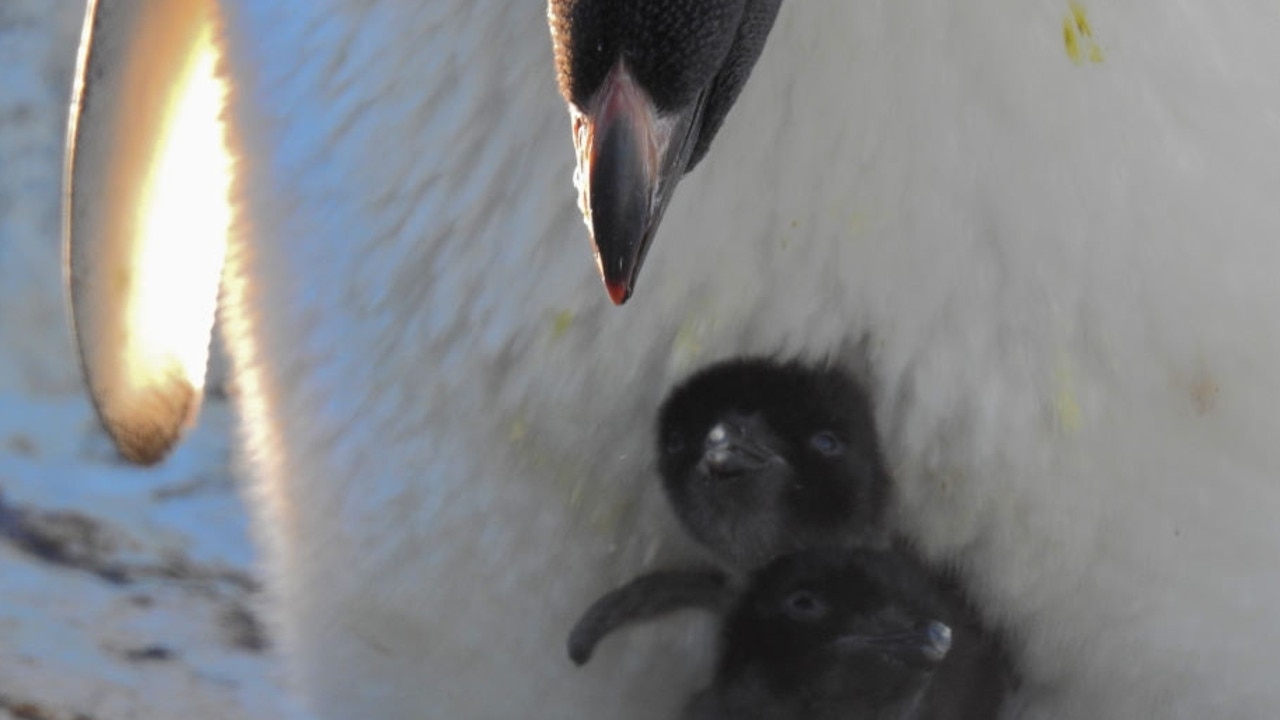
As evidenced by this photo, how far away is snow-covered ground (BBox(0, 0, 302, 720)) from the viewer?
1.36 m

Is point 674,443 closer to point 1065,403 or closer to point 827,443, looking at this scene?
point 827,443

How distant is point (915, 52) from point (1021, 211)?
0.33 ft

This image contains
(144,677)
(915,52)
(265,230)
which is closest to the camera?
(915,52)

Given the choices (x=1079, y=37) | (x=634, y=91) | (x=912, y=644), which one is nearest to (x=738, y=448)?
(x=912, y=644)

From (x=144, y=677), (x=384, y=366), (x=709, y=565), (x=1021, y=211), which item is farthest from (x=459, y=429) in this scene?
(x=144, y=677)

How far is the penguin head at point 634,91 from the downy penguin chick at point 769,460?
11.6 inches

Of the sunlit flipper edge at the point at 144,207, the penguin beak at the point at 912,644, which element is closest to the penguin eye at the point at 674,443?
the penguin beak at the point at 912,644

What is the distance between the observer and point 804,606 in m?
0.94

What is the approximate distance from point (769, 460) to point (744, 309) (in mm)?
77

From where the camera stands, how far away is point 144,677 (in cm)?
136

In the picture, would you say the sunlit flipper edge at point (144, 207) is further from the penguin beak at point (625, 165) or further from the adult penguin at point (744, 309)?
the penguin beak at point (625, 165)

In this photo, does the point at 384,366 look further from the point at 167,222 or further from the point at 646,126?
the point at 646,126

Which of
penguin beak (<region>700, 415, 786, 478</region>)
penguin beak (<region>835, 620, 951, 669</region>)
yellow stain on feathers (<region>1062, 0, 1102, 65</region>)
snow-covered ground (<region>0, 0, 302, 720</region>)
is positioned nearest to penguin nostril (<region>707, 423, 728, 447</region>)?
penguin beak (<region>700, 415, 786, 478</region>)

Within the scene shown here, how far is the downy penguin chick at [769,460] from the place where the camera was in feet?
3.08
